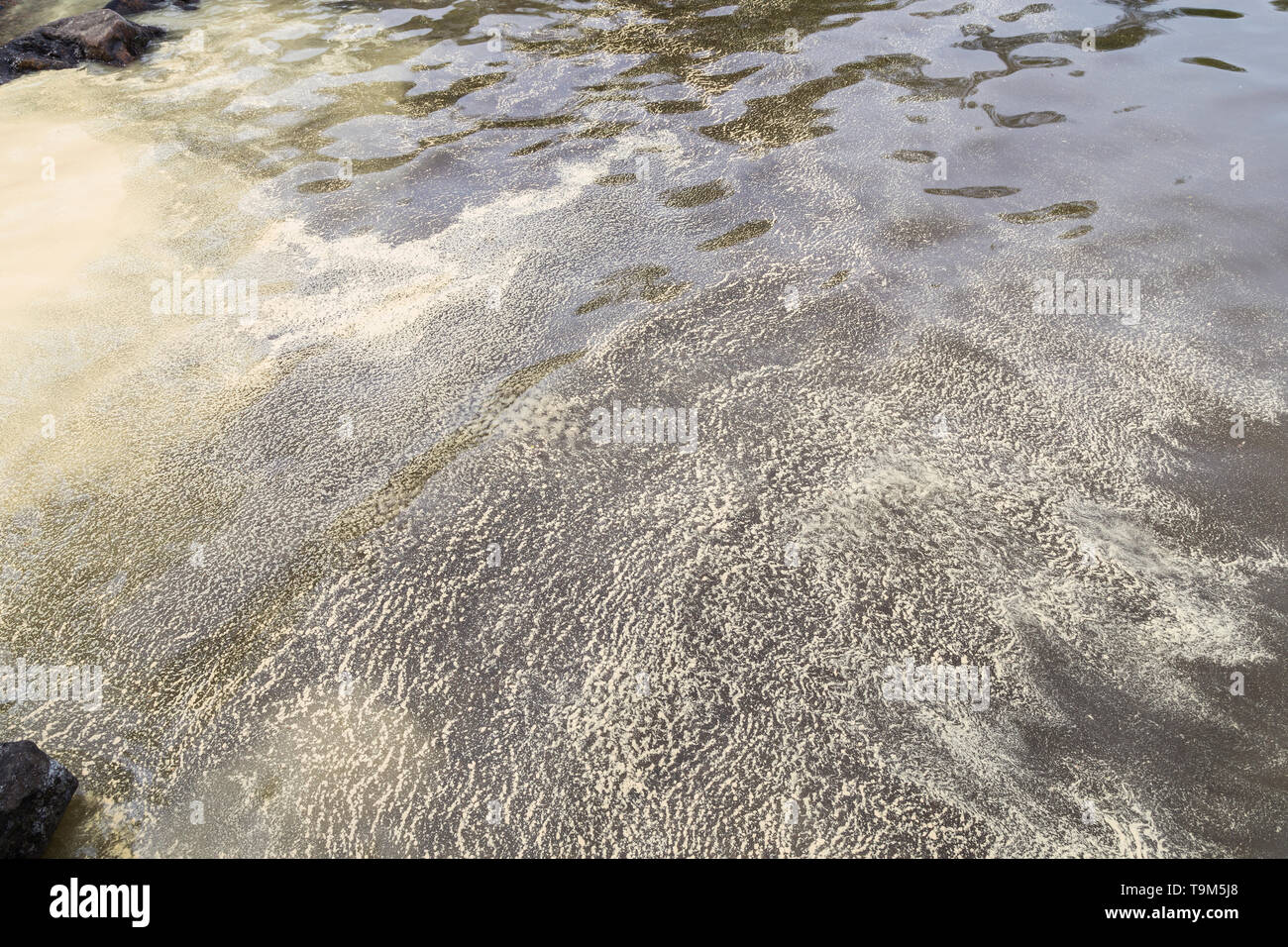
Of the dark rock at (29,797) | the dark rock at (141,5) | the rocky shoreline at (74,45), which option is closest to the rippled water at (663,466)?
the dark rock at (29,797)

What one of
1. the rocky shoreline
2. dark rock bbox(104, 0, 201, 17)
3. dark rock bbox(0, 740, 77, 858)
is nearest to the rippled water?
dark rock bbox(0, 740, 77, 858)

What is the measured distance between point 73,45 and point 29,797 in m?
5.80

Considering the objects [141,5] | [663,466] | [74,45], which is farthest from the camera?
[141,5]

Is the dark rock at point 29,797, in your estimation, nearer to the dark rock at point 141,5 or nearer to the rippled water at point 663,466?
the rippled water at point 663,466

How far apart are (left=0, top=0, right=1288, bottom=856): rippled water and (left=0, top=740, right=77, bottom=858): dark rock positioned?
0.07 metres

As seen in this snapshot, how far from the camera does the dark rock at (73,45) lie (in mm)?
5289

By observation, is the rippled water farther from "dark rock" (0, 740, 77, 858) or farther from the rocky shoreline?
the rocky shoreline

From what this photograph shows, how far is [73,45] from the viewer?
5.43m

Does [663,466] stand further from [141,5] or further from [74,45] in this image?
[141,5]

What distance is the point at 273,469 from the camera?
2.62 metres

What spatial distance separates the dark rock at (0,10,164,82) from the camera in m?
5.29

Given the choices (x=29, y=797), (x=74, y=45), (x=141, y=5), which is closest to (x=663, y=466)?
(x=29, y=797)

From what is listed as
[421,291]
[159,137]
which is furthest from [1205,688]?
[159,137]

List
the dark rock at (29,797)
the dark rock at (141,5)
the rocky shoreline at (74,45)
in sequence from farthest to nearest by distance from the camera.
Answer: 1. the dark rock at (141,5)
2. the rocky shoreline at (74,45)
3. the dark rock at (29,797)
